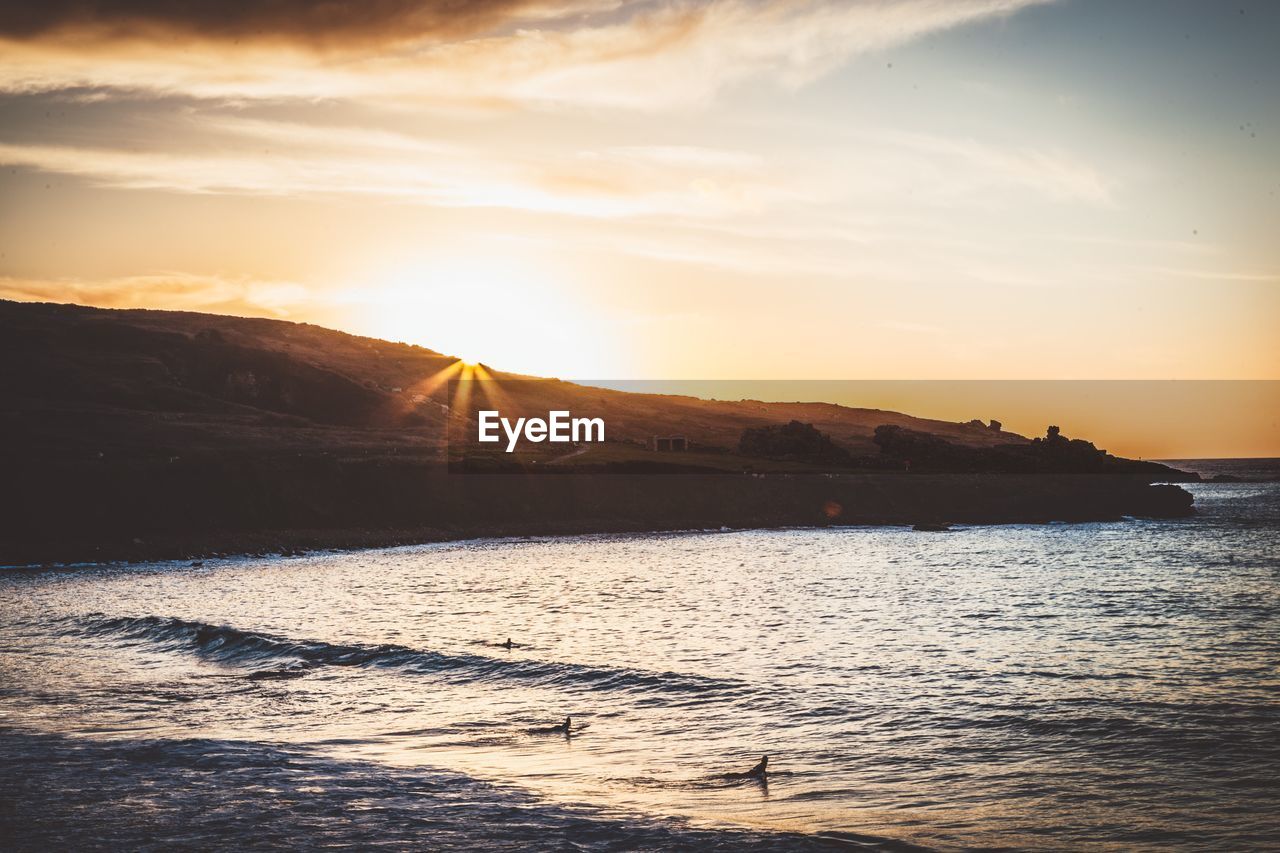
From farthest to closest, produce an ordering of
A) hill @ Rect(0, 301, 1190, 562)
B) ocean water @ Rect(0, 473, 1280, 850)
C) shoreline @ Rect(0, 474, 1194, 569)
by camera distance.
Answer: hill @ Rect(0, 301, 1190, 562) → shoreline @ Rect(0, 474, 1194, 569) → ocean water @ Rect(0, 473, 1280, 850)

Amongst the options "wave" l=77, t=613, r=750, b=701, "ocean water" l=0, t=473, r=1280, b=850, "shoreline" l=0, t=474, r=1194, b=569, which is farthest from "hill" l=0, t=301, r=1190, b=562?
"wave" l=77, t=613, r=750, b=701

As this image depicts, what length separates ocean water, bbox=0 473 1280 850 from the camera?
1819cm

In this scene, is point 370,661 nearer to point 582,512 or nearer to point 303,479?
point 303,479

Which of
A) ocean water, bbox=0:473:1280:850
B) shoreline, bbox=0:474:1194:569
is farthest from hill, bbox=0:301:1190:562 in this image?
ocean water, bbox=0:473:1280:850

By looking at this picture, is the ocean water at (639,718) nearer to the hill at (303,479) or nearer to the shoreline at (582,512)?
the shoreline at (582,512)

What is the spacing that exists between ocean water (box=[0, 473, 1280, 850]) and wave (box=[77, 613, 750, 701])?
220 mm

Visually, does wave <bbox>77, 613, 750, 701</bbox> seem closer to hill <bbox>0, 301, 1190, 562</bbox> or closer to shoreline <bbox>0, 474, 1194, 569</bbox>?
shoreline <bbox>0, 474, 1194, 569</bbox>

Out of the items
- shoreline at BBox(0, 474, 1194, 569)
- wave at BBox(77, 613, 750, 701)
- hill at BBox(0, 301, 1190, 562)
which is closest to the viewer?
wave at BBox(77, 613, 750, 701)

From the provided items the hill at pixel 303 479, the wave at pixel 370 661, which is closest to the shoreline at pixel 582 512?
the hill at pixel 303 479

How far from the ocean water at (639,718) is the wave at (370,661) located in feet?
0.72

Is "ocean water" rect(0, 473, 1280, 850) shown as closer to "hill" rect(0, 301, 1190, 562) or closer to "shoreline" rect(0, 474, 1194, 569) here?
"shoreline" rect(0, 474, 1194, 569)

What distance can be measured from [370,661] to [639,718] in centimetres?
1430

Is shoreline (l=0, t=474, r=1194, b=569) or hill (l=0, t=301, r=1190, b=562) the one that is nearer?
shoreline (l=0, t=474, r=1194, b=569)

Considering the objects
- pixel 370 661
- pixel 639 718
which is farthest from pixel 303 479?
pixel 639 718
